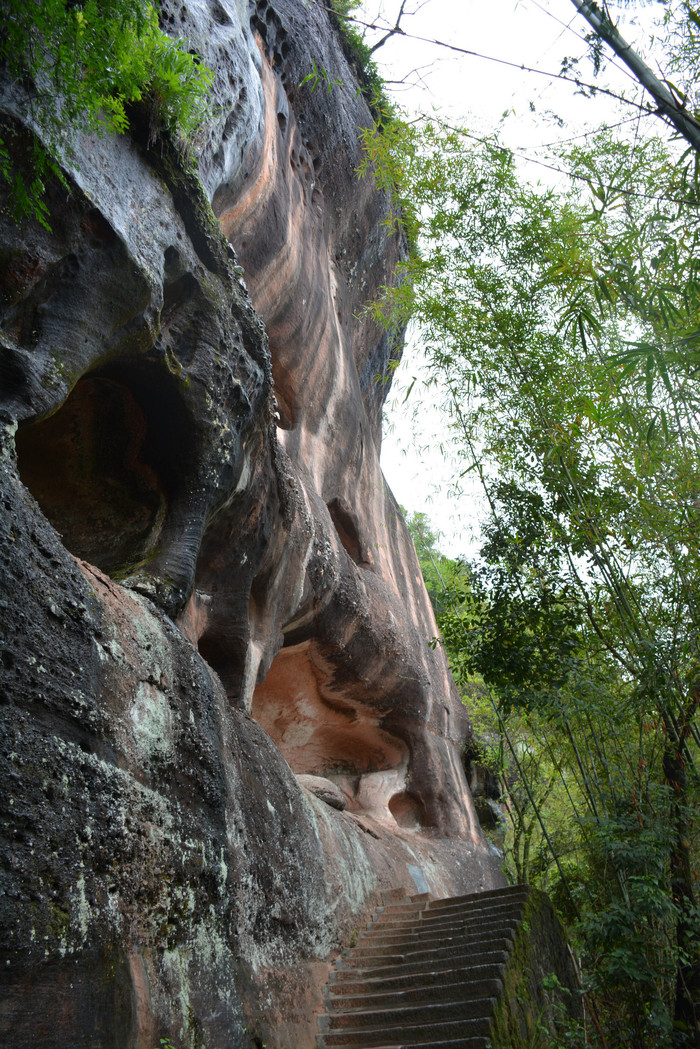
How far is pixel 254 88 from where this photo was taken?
6.41m

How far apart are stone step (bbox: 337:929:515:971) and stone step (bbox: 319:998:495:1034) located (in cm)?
54

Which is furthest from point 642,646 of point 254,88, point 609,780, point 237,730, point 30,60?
point 254,88

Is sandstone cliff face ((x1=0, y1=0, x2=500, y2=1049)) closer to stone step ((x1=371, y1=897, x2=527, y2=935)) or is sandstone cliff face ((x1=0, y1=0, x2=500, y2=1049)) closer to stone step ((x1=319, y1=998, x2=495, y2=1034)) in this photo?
stone step ((x1=319, y1=998, x2=495, y2=1034))

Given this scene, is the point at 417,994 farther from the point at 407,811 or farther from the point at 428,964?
the point at 407,811

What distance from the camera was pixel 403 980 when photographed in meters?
4.93

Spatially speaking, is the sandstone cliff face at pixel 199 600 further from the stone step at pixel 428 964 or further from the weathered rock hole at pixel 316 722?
the stone step at pixel 428 964

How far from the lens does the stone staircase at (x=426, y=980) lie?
4246 millimetres

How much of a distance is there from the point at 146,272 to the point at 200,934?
3.25m

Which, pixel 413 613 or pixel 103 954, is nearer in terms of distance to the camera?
pixel 103 954

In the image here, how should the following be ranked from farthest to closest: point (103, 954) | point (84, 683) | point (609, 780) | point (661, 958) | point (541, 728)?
point (541, 728) → point (609, 780) → point (661, 958) → point (84, 683) → point (103, 954)

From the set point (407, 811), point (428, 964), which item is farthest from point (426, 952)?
point (407, 811)

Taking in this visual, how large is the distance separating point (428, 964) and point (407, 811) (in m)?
4.88

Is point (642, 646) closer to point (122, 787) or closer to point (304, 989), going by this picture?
point (304, 989)

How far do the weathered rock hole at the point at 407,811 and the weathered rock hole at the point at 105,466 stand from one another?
616cm
